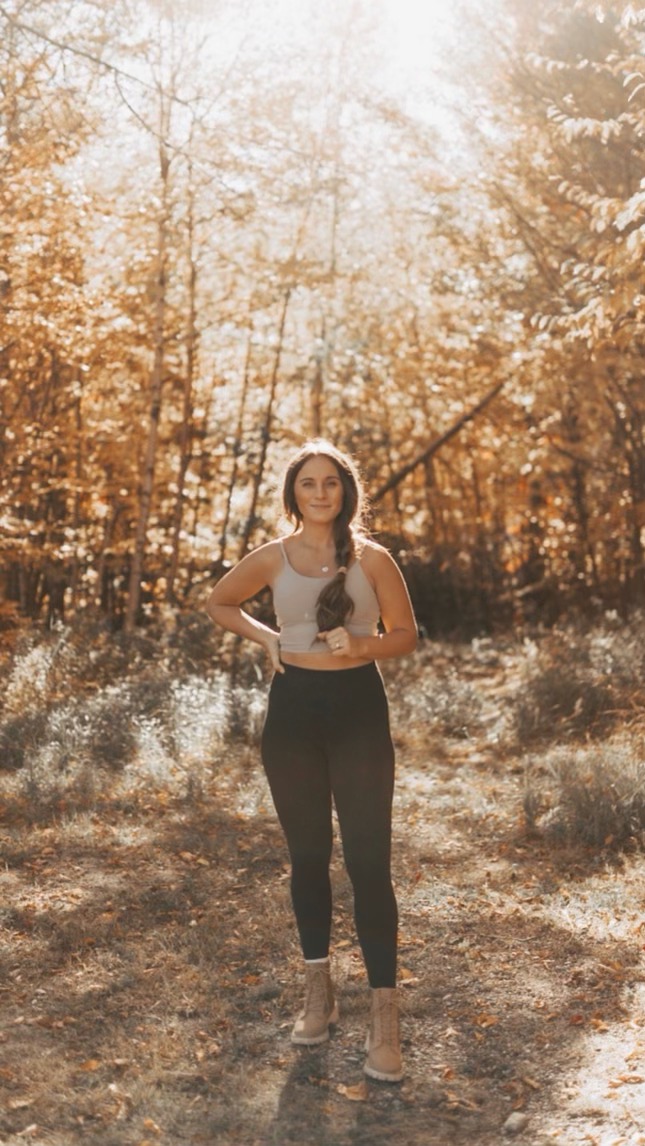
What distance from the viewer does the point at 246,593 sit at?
373 cm

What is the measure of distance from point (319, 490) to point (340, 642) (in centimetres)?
52

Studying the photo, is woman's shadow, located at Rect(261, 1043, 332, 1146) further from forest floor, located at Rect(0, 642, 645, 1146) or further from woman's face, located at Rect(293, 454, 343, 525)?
woman's face, located at Rect(293, 454, 343, 525)

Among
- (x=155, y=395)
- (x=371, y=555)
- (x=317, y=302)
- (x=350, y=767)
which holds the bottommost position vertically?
(x=350, y=767)

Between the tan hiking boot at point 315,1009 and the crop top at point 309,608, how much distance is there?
1099 mm

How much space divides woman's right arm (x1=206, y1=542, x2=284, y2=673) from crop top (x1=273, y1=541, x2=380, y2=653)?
3.0 inches

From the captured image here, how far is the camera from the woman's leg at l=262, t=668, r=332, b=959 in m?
3.48

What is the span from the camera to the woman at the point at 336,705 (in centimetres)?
345

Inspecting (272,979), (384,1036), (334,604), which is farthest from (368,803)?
(272,979)

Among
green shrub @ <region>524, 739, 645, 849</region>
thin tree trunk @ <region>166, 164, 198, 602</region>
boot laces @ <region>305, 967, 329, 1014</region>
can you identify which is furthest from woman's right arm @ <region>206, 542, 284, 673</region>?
thin tree trunk @ <region>166, 164, 198, 602</region>

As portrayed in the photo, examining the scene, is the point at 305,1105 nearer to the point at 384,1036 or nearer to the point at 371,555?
the point at 384,1036

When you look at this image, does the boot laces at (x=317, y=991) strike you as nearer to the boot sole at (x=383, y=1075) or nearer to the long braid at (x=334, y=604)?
the boot sole at (x=383, y=1075)

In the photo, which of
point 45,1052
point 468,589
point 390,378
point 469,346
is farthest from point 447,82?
point 45,1052

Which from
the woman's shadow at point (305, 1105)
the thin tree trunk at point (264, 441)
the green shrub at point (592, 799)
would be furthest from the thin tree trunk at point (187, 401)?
the woman's shadow at point (305, 1105)

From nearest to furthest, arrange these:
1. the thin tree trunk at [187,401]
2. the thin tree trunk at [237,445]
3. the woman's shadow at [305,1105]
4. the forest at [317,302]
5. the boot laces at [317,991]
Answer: the woman's shadow at [305,1105] → the boot laces at [317,991] → the forest at [317,302] → the thin tree trunk at [187,401] → the thin tree trunk at [237,445]
